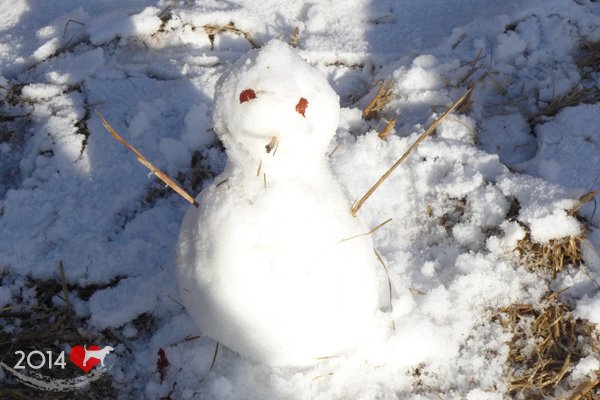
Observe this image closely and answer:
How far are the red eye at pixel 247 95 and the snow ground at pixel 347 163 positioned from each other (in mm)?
615

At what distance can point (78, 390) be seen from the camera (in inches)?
58.8

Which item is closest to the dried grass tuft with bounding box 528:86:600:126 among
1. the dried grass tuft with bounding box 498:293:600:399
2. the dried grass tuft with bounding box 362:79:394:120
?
the dried grass tuft with bounding box 362:79:394:120

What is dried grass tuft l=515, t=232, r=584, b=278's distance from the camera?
1613 mm

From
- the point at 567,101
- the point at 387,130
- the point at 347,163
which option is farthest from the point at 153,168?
the point at 567,101

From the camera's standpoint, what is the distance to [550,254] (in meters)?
1.62

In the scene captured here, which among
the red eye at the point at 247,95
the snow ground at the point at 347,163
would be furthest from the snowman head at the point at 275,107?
the snow ground at the point at 347,163

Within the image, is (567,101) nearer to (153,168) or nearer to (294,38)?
(294,38)

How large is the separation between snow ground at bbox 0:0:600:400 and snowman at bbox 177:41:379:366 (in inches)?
9.2

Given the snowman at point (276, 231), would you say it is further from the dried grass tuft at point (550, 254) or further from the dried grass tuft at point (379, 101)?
the dried grass tuft at point (379, 101)

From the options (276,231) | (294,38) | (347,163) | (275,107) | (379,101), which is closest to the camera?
(275,107)

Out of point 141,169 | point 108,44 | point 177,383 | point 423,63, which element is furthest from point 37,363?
point 423,63

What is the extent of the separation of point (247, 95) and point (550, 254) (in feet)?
3.25

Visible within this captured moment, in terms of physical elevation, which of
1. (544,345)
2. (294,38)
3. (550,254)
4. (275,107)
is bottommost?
(544,345)

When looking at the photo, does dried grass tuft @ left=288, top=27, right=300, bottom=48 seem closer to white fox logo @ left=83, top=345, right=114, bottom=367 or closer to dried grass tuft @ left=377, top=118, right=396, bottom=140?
dried grass tuft @ left=377, top=118, right=396, bottom=140
